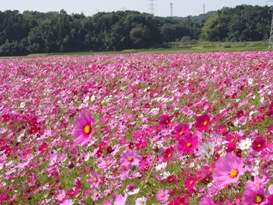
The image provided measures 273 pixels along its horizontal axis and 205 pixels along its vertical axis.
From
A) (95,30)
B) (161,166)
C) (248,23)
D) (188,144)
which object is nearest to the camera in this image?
(188,144)

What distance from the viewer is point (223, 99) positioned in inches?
209

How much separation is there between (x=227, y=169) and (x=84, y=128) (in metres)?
0.72

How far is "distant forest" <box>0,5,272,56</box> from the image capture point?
58.0 meters

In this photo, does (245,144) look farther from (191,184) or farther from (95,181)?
(95,181)

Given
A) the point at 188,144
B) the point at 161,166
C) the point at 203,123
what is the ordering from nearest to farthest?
the point at 188,144 < the point at 203,123 < the point at 161,166

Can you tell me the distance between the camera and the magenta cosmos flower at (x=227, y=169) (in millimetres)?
1743

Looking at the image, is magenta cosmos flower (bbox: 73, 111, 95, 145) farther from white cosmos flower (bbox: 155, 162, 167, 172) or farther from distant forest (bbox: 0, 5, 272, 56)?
distant forest (bbox: 0, 5, 272, 56)

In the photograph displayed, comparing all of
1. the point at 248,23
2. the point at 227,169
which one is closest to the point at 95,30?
the point at 248,23

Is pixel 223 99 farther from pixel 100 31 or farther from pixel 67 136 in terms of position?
pixel 100 31

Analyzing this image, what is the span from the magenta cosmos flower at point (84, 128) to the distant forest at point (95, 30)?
180 ft

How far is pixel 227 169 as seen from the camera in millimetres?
1775

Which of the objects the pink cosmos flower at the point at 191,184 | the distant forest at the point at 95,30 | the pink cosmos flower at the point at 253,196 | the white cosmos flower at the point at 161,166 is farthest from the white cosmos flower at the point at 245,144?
the distant forest at the point at 95,30

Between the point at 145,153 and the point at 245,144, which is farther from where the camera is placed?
the point at 145,153

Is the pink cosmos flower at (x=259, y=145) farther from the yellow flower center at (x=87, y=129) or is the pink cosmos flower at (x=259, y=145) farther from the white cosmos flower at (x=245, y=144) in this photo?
the yellow flower center at (x=87, y=129)
